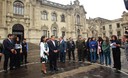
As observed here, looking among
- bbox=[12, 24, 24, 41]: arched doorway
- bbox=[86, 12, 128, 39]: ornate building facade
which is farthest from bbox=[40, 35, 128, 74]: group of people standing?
bbox=[86, 12, 128, 39]: ornate building facade

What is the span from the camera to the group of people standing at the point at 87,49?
893 centimetres

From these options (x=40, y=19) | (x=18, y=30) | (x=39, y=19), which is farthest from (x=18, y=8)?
(x=40, y=19)

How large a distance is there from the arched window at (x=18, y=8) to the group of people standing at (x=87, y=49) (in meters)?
20.8

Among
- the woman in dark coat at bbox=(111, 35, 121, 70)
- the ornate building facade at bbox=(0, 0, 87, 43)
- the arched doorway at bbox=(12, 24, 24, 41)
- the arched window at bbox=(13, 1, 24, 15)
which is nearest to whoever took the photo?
the woman in dark coat at bbox=(111, 35, 121, 70)

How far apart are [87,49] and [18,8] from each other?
74.1ft

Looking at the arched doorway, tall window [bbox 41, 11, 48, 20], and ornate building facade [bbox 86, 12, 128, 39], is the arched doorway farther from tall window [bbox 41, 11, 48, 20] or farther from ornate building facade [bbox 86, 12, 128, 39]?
ornate building facade [bbox 86, 12, 128, 39]

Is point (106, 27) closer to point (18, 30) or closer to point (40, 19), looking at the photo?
point (40, 19)

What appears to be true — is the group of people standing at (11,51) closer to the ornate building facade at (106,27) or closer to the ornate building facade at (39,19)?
the ornate building facade at (39,19)

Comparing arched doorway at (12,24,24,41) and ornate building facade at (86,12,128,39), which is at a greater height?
ornate building facade at (86,12,128,39)

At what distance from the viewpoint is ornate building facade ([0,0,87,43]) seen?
3044cm

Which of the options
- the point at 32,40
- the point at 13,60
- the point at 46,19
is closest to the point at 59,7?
the point at 46,19

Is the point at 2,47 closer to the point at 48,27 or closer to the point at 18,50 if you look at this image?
the point at 18,50

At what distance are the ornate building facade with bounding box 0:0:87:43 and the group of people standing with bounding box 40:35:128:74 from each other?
64.8 ft

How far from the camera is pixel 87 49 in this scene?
13375 mm
